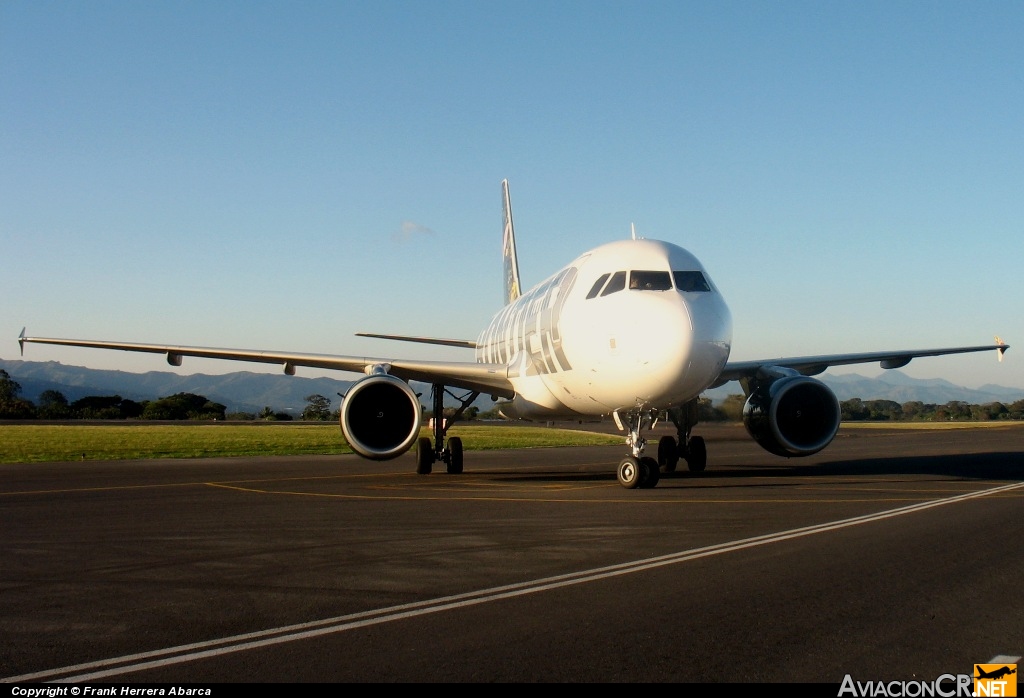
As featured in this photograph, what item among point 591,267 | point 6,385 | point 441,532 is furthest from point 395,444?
point 6,385

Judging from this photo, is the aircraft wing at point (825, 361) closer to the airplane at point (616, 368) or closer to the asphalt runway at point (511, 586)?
the airplane at point (616, 368)

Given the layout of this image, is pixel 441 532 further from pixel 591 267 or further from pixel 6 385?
pixel 6 385

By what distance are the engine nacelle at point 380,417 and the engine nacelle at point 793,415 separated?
6859 mm

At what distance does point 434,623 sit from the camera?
224 inches

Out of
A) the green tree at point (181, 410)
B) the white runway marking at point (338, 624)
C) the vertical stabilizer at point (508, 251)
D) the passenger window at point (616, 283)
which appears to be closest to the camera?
Result: the white runway marking at point (338, 624)

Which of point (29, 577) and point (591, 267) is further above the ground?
point (591, 267)

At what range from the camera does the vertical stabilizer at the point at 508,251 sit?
103 feet

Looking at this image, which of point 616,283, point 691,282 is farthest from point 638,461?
point 691,282

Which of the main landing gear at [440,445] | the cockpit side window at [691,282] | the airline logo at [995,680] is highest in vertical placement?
the cockpit side window at [691,282]

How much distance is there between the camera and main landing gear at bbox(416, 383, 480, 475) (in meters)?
19.5

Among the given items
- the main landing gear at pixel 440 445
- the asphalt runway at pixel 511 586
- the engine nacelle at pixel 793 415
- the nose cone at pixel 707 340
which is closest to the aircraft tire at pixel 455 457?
the main landing gear at pixel 440 445

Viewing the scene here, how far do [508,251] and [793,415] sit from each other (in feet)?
54.3

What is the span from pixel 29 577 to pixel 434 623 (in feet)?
12.9

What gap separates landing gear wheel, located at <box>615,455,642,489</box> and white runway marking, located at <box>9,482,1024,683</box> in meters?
5.52
